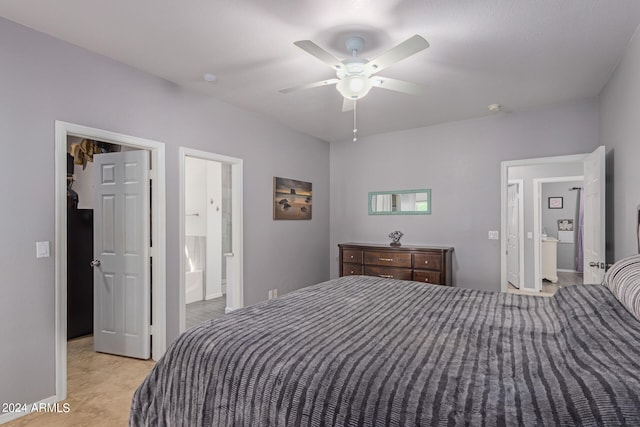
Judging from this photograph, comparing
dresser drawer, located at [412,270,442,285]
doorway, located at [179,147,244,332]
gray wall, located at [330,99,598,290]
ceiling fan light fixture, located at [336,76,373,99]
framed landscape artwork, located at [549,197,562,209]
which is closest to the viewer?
ceiling fan light fixture, located at [336,76,373,99]

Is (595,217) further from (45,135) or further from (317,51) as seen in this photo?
(45,135)

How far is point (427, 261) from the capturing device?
4285mm

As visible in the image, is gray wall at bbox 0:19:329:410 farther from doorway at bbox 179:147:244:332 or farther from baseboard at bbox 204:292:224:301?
baseboard at bbox 204:292:224:301

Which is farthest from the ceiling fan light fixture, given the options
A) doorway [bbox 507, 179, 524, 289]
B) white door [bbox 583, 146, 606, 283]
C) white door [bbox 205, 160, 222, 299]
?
doorway [bbox 507, 179, 524, 289]

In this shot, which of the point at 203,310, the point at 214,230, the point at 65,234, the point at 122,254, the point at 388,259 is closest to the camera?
the point at 65,234

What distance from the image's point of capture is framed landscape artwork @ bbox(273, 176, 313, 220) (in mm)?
4542

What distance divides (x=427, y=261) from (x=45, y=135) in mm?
3999

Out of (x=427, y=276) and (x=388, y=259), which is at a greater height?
(x=388, y=259)

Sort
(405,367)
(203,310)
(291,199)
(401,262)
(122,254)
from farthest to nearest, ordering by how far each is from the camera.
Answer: (203,310), (291,199), (401,262), (122,254), (405,367)

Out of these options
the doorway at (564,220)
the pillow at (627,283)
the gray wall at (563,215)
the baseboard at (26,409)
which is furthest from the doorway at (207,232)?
the gray wall at (563,215)

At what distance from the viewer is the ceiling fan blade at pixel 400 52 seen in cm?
187

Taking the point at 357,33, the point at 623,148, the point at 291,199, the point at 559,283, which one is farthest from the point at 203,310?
the point at 559,283

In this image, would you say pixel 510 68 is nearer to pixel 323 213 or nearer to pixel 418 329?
pixel 418 329

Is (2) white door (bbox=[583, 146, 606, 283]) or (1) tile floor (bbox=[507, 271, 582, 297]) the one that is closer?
(2) white door (bbox=[583, 146, 606, 283])
